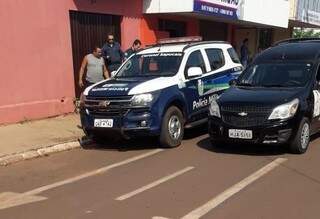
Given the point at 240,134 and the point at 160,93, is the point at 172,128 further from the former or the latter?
the point at 240,134

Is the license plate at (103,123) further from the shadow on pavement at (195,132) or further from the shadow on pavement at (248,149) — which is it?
the shadow on pavement at (195,132)

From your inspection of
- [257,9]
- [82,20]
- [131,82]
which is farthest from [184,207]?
[257,9]

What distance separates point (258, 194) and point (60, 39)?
8506 millimetres

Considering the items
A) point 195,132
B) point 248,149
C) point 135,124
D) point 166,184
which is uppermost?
point 135,124

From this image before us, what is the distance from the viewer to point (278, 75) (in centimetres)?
1029

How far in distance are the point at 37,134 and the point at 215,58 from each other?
13.4ft

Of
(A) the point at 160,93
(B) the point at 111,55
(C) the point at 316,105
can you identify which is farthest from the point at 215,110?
(B) the point at 111,55

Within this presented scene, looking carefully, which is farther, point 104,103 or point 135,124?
point 104,103

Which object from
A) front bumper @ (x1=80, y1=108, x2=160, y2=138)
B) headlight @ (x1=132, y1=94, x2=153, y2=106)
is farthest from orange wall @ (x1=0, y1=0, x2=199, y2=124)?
headlight @ (x1=132, y1=94, x2=153, y2=106)

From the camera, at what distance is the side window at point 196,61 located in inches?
443

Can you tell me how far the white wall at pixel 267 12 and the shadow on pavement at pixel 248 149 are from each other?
13.0 meters

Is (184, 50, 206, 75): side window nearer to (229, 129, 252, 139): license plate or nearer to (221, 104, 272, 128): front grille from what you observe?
(221, 104, 272, 128): front grille

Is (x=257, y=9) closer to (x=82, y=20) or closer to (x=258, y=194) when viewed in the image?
(x=82, y=20)

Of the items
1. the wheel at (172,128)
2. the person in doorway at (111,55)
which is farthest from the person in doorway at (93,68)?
the wheel at (172,128)
